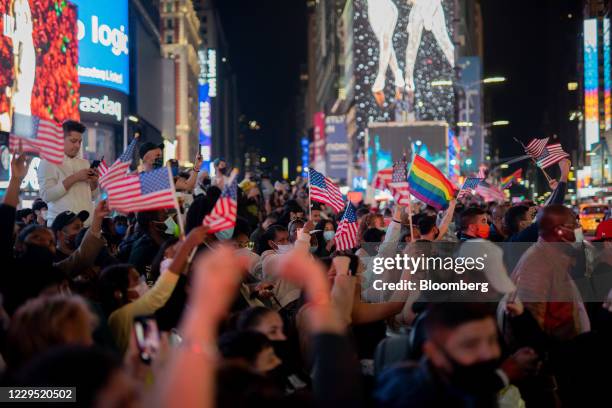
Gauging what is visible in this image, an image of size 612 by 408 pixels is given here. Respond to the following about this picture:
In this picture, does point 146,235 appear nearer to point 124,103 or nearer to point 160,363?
point 160,363

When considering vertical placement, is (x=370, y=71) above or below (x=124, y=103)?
above

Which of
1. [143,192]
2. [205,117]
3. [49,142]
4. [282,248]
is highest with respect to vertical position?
[205,117]

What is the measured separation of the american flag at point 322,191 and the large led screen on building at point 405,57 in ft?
302

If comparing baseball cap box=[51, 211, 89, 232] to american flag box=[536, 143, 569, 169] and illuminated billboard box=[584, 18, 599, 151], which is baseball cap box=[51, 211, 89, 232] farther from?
illuminated billboard box=[584, 18, 599, 151]

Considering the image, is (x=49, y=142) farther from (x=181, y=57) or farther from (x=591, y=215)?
(x=181, y=57)

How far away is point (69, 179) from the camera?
10.4 m

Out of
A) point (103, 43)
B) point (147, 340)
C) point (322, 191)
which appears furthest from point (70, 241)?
point (103, 43)

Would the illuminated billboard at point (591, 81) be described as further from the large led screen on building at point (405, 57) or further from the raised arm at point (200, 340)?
the raised arm at point (200, 340)

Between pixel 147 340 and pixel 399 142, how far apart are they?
83100mm

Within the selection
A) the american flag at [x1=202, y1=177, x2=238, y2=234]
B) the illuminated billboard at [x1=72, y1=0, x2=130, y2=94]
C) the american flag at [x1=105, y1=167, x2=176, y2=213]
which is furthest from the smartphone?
the illuminated billboard at [x1=72, y1=0, x2=130, y2=94]

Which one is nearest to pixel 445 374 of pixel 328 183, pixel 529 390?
pixel 529 390

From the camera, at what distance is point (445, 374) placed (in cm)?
434

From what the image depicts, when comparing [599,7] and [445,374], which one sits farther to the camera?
[599,7]

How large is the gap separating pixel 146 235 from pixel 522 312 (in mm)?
3917
